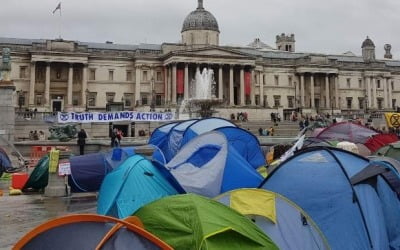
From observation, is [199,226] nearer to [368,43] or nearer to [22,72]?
[22,72]

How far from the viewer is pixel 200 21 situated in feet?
243

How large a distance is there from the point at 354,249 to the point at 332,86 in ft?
256

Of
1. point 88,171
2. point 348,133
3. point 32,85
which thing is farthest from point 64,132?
point 32,85

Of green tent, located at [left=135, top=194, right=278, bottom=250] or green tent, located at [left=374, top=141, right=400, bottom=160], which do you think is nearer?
green tent, located at [left=135, top=194, right=278, bottom=250]

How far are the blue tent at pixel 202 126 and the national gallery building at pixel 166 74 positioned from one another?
147 ft

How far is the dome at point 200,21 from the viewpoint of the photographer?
7412 centimetres

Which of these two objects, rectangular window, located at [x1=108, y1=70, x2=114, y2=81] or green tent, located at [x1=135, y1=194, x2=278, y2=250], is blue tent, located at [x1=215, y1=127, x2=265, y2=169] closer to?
green tent, located at [x1=135, y1=194, x2=278, y2=250]

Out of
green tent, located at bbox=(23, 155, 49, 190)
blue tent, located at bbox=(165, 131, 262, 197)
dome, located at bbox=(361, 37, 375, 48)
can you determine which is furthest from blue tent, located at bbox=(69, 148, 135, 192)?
dome, located at bbox=(361, 37, 375, 48)

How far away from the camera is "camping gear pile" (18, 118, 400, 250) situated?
472cm

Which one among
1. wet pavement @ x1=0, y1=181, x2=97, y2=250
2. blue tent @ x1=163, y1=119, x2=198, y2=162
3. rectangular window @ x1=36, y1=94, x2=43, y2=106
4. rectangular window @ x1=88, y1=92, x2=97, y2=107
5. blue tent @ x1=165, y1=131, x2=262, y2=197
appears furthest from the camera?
rectangular window @ x1=88, y1=92, x2=97, y2=107

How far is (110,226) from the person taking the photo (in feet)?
15.5

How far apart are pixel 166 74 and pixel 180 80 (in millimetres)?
3483

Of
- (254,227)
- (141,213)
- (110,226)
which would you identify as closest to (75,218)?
(110,226)

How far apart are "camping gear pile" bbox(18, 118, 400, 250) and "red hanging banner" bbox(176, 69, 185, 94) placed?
5737 cm
